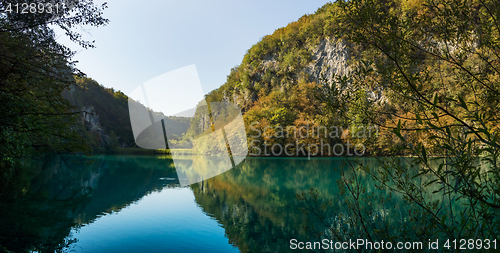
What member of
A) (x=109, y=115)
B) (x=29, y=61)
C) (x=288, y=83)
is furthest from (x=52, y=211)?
(x=109, y=115)

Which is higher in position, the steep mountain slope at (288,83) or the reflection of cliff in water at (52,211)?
the steep mountain slope at (288,83)

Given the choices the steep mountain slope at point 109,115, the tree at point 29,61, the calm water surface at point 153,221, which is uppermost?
the steep mountain slope at point 109,115

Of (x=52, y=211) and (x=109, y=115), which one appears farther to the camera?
(x=109, y=115)

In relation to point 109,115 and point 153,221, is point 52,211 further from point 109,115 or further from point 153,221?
point 109,115

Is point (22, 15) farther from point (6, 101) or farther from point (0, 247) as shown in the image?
point (0, 247)

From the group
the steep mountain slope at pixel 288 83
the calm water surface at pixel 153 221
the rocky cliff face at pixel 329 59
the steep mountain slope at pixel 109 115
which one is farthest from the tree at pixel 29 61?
the steep mountain slope at pixel 109 115

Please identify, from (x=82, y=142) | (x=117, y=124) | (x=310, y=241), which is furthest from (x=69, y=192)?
(x=117, y=124)

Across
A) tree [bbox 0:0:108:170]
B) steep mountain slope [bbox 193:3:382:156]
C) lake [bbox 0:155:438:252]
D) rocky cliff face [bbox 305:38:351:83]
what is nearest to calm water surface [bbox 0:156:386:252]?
lake [bbox 0:155:438:252]

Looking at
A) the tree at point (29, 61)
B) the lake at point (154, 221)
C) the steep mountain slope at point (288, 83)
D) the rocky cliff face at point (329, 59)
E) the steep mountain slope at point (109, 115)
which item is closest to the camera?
the tree at point (29, 61)

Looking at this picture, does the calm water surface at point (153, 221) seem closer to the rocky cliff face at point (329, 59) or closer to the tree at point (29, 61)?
the tree at point (29, 61)

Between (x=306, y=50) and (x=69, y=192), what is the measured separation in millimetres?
47098

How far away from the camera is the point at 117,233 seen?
24.2 feet

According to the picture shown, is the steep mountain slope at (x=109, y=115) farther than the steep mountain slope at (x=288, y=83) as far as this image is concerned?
Yes

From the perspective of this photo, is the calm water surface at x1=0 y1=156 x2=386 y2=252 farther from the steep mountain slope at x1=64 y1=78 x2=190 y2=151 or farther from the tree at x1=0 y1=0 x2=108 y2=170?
the steep mountain slope at x1=64 y1=78 x2=190 y2=151
